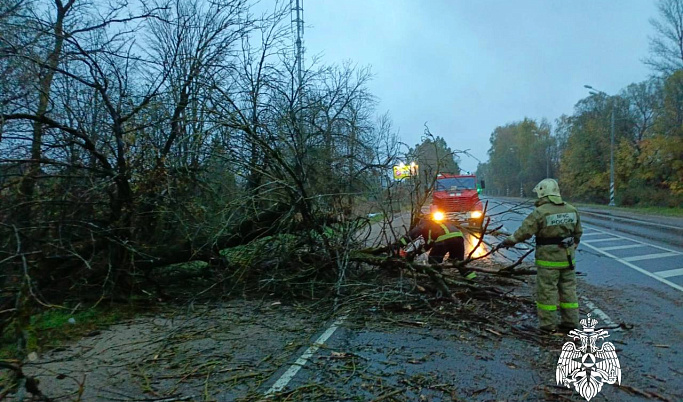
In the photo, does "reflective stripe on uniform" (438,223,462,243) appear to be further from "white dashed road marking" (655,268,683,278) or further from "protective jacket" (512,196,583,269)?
"white dashed road marking" (655,268,683,278)

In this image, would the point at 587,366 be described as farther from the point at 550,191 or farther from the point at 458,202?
the point at 458,202

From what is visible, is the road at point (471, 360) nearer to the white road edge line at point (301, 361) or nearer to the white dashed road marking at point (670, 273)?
the white road edge line at point (301, 361)

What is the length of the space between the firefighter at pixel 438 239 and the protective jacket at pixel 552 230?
1807 millimetres

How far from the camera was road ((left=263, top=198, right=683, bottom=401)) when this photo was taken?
3309 mm

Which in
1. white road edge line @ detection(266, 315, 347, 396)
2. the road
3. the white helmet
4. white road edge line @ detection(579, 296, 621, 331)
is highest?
the white helmet

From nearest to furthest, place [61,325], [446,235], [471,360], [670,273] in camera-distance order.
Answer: [471,360] → [61,325] → [446,235] → [670,273]

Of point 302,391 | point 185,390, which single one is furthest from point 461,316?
point 185,390

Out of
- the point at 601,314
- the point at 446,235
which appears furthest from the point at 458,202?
the point at 601,314

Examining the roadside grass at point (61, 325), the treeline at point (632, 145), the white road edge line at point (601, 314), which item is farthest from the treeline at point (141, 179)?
the treeline at point (632, 145)

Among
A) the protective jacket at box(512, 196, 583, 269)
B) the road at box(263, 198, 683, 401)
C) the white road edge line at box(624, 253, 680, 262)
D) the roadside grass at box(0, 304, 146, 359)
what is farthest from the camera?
the white road edge line at box(624, 253, 680, 262)

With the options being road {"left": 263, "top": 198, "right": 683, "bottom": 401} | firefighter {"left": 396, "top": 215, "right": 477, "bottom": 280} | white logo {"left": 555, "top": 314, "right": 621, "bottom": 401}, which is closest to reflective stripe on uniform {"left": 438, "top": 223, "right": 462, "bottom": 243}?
firefighter {"left": 396, "top": 215, "right": 477, "bottom": 280}

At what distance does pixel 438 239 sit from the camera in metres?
6.32

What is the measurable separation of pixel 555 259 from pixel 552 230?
30 centimetres

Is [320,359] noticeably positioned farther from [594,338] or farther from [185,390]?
[594,338]
